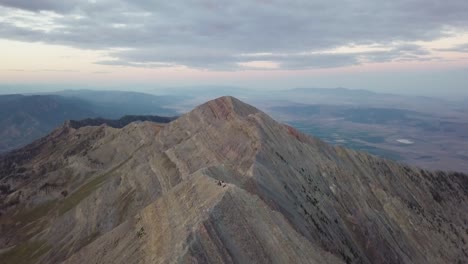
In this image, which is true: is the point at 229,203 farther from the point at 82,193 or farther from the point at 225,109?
the point at 82,193

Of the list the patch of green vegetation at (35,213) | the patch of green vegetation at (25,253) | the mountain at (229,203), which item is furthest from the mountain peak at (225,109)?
the patch of green vegetation at (25,253)

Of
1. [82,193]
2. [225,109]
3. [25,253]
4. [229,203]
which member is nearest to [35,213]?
[82,193]

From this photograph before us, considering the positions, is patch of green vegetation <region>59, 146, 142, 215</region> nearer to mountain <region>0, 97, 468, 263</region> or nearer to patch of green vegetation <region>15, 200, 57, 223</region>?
mountain <region>0, 97, 468, 263</region>

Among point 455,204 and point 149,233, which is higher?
point 149,233

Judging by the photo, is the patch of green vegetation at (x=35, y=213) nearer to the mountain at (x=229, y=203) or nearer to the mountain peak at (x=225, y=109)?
the mountain at (x=229, y=203)

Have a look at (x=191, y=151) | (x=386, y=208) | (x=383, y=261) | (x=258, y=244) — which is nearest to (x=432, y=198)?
(x=386, y=208)

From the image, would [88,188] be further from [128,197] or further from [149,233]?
[149,233]
